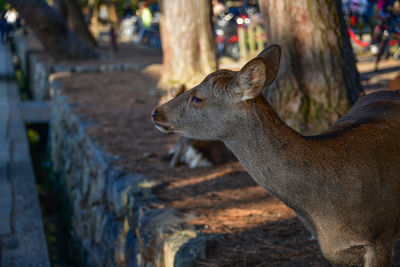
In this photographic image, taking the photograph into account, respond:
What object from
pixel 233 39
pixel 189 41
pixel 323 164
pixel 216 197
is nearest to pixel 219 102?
pixel 323 164

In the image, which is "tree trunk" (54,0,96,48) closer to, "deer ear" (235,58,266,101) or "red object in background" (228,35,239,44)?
"red object in background" (228,35,239,44)

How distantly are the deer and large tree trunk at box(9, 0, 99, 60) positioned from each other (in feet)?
36.5

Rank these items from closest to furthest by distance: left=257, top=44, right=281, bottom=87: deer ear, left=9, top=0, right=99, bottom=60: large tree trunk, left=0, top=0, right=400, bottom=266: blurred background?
left=257, top=44, right=281, bottom=87: deer ear → left=0, top=0, right=400, bottom=266: blurred background → left=9, top=0, right=99, bottom=60: large tree trunk

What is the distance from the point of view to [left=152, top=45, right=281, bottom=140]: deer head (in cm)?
319

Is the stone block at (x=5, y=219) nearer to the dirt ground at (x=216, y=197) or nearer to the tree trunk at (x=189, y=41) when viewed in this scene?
the dirt ground at (x=216, y=197)

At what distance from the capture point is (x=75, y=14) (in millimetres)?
18719

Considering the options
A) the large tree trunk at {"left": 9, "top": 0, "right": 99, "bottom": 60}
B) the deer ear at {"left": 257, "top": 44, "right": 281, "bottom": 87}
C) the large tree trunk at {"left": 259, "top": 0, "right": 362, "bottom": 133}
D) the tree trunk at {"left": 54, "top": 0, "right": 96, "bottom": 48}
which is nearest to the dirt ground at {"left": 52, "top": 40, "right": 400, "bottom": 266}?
the large tree trunk at {"left": 259, "top": 0, "right": 362, "bottom": 133}

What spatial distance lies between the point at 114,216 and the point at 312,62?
248 centimetres

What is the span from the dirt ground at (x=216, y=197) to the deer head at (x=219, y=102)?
1030 millimetres

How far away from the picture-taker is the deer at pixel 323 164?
310cm

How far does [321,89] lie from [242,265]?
2484 millimetres

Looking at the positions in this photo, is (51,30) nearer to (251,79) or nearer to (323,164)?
(251,79)

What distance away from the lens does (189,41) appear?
1009 cm

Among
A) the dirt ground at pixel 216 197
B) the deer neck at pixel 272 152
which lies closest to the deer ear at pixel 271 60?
the deer neck at pixel 272 152
